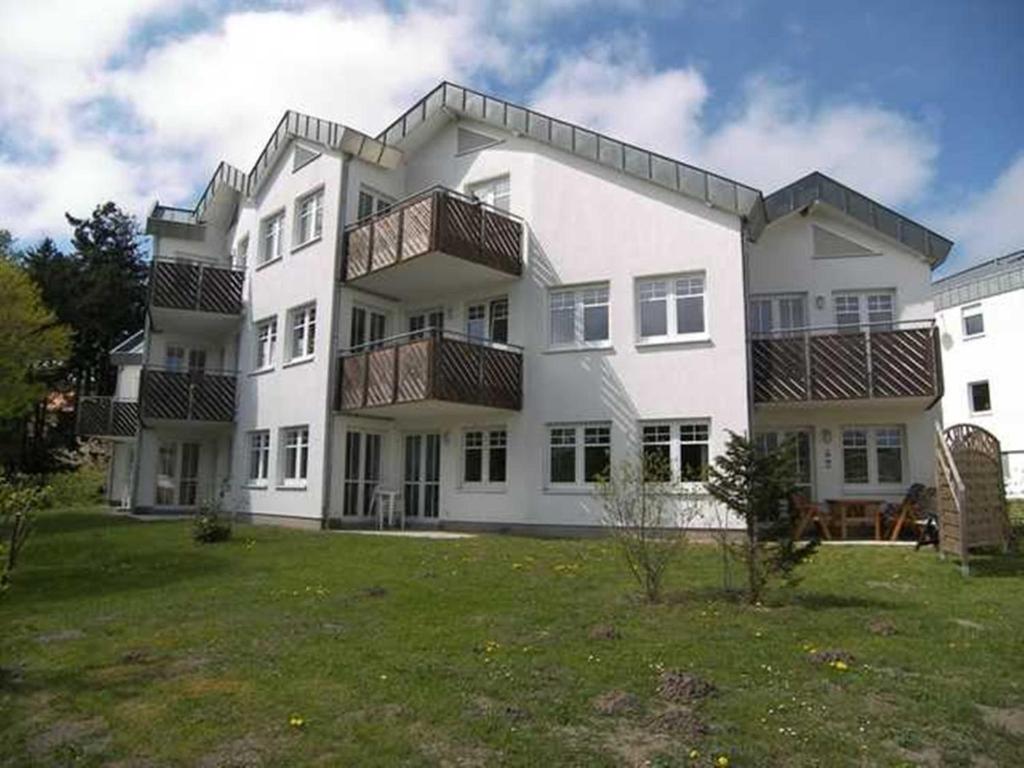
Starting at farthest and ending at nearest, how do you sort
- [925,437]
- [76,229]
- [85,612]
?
[76,229], [925,437], [85,612]

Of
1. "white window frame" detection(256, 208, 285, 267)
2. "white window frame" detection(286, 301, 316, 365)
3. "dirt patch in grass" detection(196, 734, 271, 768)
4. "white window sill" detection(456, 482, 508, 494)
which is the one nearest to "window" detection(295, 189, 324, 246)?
"white window frame" detection(256, 208, 285, 267)

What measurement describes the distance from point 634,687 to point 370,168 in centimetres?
1949

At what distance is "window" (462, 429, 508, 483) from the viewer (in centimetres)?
2058

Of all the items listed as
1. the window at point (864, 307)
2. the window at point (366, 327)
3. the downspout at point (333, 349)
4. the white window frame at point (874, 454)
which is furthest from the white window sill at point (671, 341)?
the downspout at point (333, 349)

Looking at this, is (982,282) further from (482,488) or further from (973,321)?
(482,488)

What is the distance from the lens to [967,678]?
21.6 feet

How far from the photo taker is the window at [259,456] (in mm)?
24663

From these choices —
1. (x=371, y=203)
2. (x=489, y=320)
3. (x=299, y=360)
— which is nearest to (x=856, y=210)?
(x=489, y=320)

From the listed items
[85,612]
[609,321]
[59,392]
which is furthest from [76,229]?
[85,612]

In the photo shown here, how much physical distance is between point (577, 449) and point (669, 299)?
Answer: 13.5 ft

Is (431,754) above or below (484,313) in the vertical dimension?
below

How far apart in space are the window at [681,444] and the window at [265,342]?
1207 centimetres

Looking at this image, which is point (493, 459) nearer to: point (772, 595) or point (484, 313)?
point (484, 313)

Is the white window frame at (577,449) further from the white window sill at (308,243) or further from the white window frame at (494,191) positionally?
the white window sill at (308,243)
